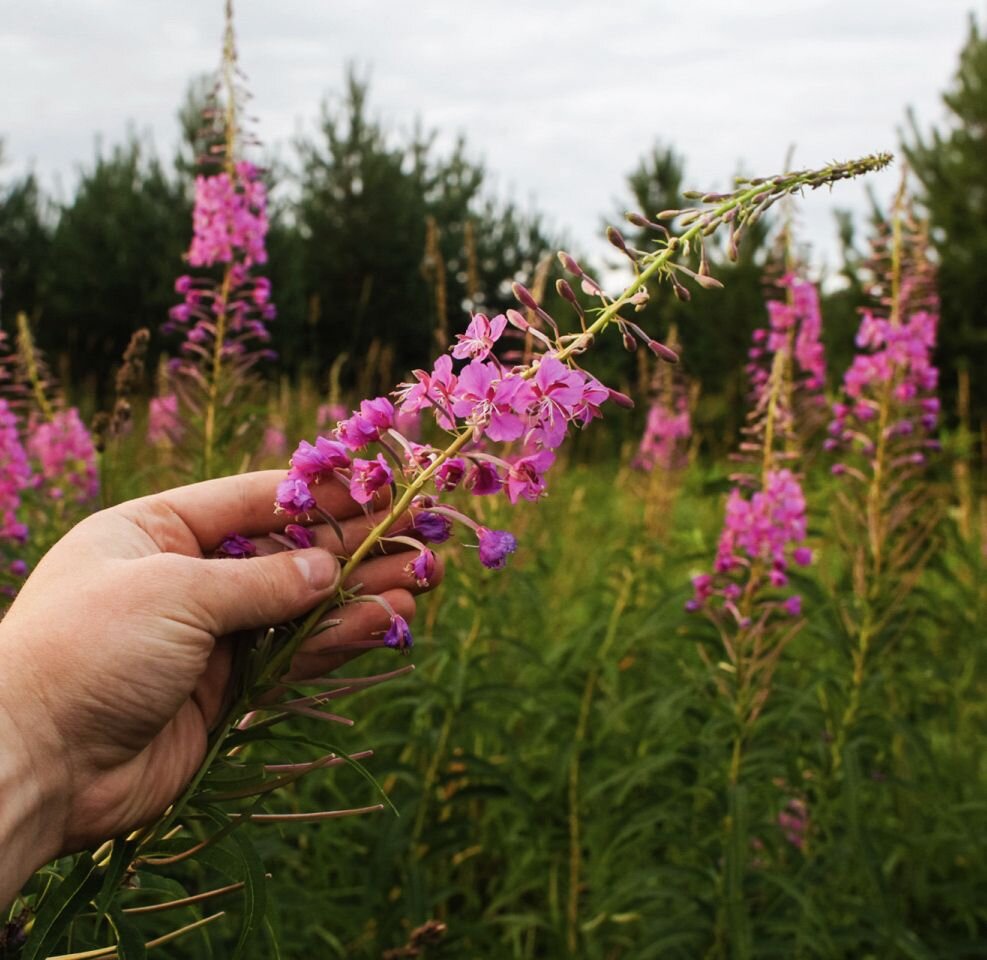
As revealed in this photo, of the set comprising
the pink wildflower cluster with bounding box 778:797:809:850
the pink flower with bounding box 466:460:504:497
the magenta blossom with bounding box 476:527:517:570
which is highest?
the pink flower with bounding box 466:460:504:497

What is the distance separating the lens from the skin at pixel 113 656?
4.43 feet

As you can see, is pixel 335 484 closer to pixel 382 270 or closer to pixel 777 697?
pixel 777 697

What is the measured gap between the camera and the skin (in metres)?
1.35

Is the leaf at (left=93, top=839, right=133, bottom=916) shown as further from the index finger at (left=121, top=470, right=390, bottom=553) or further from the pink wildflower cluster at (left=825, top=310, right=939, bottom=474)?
the pink wildflower cluster at (left=825, top=310, right=939, bottom=474)

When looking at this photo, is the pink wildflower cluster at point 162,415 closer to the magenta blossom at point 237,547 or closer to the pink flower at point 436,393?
the magenta blossom at point 237,547

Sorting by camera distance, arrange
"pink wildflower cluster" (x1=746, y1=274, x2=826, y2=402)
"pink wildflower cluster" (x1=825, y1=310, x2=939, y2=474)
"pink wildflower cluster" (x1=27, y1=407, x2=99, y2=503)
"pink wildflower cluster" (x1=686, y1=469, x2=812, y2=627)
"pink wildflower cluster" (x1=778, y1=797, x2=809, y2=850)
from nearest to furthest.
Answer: "pink wildflower cluster" (x1=686, y1=469, x2=812, y2=627), "pink wildflower cluster" (x1=778, y1=797, x2=809, y2=850), "pink wildflower cluster" (x1=825, y1=310, x2=939, y2=474), "pink wildflower cluster" (x1=746, y1=274, x2=826, y2=402), "pink wildflower cluster" (x1=27, y1=407, x2=99, y2=503)

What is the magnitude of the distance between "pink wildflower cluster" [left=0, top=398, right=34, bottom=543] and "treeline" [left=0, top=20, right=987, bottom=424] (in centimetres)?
917

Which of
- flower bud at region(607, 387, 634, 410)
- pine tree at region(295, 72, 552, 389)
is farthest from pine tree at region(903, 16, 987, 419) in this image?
flower bud at region(607, 387, 634, 410)

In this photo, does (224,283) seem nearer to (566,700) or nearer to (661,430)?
(566,700)

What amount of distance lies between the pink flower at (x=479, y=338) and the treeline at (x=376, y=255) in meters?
10.9

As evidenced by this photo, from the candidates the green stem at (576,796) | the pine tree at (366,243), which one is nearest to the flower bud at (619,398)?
the green stem at (576,796)

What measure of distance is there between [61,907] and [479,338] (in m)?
0.87

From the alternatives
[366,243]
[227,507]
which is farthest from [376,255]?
[227,507]

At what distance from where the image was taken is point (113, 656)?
4.44ft
